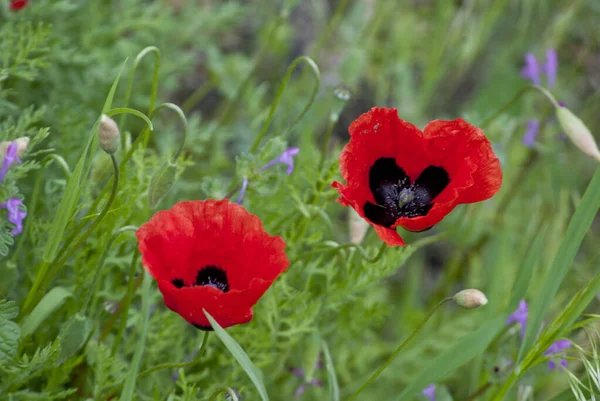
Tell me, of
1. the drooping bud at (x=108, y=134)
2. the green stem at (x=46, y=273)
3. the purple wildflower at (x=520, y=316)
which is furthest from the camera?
the purple wildflower at (x=520, y=316)

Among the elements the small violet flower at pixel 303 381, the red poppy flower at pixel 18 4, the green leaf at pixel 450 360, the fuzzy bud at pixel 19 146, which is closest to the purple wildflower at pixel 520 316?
the green leaf at pixel 450 360

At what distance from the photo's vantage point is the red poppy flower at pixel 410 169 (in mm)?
1233

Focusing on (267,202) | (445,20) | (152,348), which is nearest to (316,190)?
(267,202)

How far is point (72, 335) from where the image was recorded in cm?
126

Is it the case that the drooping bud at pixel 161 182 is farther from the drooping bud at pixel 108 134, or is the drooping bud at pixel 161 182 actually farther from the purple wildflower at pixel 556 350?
the purple wildflower at pixel 556 350

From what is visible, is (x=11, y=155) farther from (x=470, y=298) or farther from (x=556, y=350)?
(x=556, y=350)

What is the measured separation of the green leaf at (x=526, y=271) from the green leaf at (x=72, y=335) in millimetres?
837

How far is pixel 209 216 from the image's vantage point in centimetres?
122

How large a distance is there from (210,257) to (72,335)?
0.88 ft

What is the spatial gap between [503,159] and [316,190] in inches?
24.1

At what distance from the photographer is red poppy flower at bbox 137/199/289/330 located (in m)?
1.08

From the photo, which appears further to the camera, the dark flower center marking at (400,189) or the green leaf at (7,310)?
the dark flower center marking at (400,189)

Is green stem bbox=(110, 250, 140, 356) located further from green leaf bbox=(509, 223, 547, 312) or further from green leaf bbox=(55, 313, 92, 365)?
green leaf bbox=(509, 223, 547, 312)

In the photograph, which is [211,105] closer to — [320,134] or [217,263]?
[320,134]
